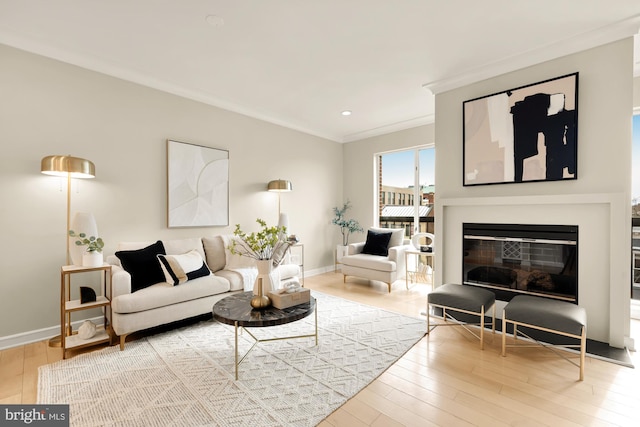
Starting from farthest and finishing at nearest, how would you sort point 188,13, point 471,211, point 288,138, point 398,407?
point 288,138, point 471,211, point 188,13, point 398,407

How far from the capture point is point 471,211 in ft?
11.2

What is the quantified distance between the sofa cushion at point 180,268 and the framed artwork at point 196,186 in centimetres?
78

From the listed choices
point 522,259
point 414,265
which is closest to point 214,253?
point 414,265

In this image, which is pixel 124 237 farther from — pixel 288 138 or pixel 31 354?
pixel 288 138

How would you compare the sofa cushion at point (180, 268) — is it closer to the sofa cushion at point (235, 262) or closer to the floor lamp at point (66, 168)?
the sofa cushion at point (235, 262)

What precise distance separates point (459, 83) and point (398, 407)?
3425 mm

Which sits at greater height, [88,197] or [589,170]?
[589,170]

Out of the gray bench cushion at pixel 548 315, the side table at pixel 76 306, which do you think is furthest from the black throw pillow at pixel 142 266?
the gray bench cushion at pixel 548 315

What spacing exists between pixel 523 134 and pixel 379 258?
8.39ft

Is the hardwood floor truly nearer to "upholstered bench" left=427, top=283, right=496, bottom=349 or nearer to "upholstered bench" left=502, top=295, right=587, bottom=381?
"upholstered bench" left=502, top=295, right=587, bottom=381

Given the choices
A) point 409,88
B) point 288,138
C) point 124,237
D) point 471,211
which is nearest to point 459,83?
point 409,88

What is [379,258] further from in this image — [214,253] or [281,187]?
[214,253]

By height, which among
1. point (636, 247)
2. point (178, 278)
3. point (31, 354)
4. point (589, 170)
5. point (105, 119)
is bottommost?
point (31, 354)

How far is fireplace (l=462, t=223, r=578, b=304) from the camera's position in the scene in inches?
111
